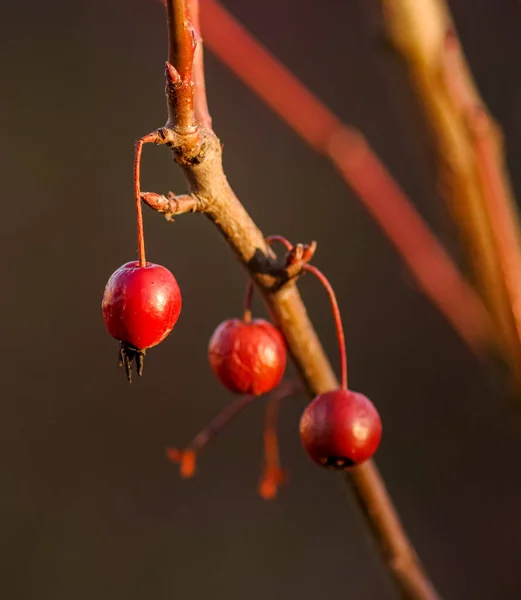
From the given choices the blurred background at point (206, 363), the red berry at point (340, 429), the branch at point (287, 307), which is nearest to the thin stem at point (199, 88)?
the branch at point (287, 307)

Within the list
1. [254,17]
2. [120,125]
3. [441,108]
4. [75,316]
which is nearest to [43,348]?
[75,316]

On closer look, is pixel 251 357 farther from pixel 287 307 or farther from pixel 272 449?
pixel 272 449

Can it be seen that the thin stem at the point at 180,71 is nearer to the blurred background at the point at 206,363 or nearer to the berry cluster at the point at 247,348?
the berry cluster at the point at 247,348

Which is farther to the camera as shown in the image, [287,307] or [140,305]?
[287,307]

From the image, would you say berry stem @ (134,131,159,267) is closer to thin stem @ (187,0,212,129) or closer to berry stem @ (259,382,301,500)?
thin stem @ (187,0,212,129)

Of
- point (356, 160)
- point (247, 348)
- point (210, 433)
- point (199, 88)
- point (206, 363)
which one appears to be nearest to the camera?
point (199, 88)

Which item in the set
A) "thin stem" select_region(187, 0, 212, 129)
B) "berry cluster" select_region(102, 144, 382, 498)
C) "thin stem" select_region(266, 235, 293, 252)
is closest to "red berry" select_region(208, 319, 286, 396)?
"berry cluster" select_region(102, 144, 382, 498)

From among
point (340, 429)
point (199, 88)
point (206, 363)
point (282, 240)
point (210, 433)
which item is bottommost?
point (340, 429)

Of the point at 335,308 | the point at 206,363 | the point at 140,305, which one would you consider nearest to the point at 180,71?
the point at 140,305
